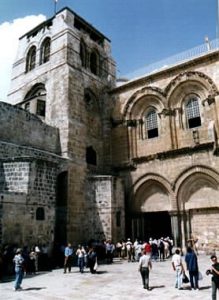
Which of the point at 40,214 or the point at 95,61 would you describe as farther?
the point at 95,61

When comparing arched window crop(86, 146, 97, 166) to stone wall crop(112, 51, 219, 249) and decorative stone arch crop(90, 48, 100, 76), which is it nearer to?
stone wall crop(112, 51, 219, 249)

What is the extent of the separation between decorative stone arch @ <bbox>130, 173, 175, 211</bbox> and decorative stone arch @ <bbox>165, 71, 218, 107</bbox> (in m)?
4.88

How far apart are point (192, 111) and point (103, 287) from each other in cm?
1288

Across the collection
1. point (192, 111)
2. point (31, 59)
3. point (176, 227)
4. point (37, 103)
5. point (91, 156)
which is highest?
point (31, 59)

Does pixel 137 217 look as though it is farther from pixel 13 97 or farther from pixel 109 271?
pixel 13 97

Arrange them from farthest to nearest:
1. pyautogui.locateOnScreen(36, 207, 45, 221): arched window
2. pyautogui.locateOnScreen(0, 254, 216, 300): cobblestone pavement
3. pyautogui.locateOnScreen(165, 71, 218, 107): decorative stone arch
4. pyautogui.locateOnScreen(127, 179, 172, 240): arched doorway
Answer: pyautogui.locateOnScreen(127, 179, 172, 240): arched doorway, pyautogui.locateOnScreen(165, 71, 218, 107): decorative stone arch, pyautogui.locateOnScreen(36, 207, 45, 221): arched window, pyautogui.locateOnScreen(0, 254, 216, 300): cobblestone pavement

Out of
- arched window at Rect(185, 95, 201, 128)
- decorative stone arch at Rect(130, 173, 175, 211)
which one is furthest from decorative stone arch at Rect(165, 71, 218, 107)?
decorative stone arch at Rect(130, 173, 175, 211)

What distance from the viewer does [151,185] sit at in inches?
745

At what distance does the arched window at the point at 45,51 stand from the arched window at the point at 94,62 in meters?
3.44

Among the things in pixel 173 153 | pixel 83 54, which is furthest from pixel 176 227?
pixel 83 54

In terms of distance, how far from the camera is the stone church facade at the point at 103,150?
1501 cm

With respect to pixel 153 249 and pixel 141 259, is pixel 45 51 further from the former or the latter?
pixel 141 259

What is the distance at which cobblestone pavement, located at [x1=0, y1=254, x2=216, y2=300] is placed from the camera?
7996 mm

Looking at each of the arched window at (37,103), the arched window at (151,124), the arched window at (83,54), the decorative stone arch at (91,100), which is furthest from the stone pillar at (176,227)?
the arched window at (83,54)
